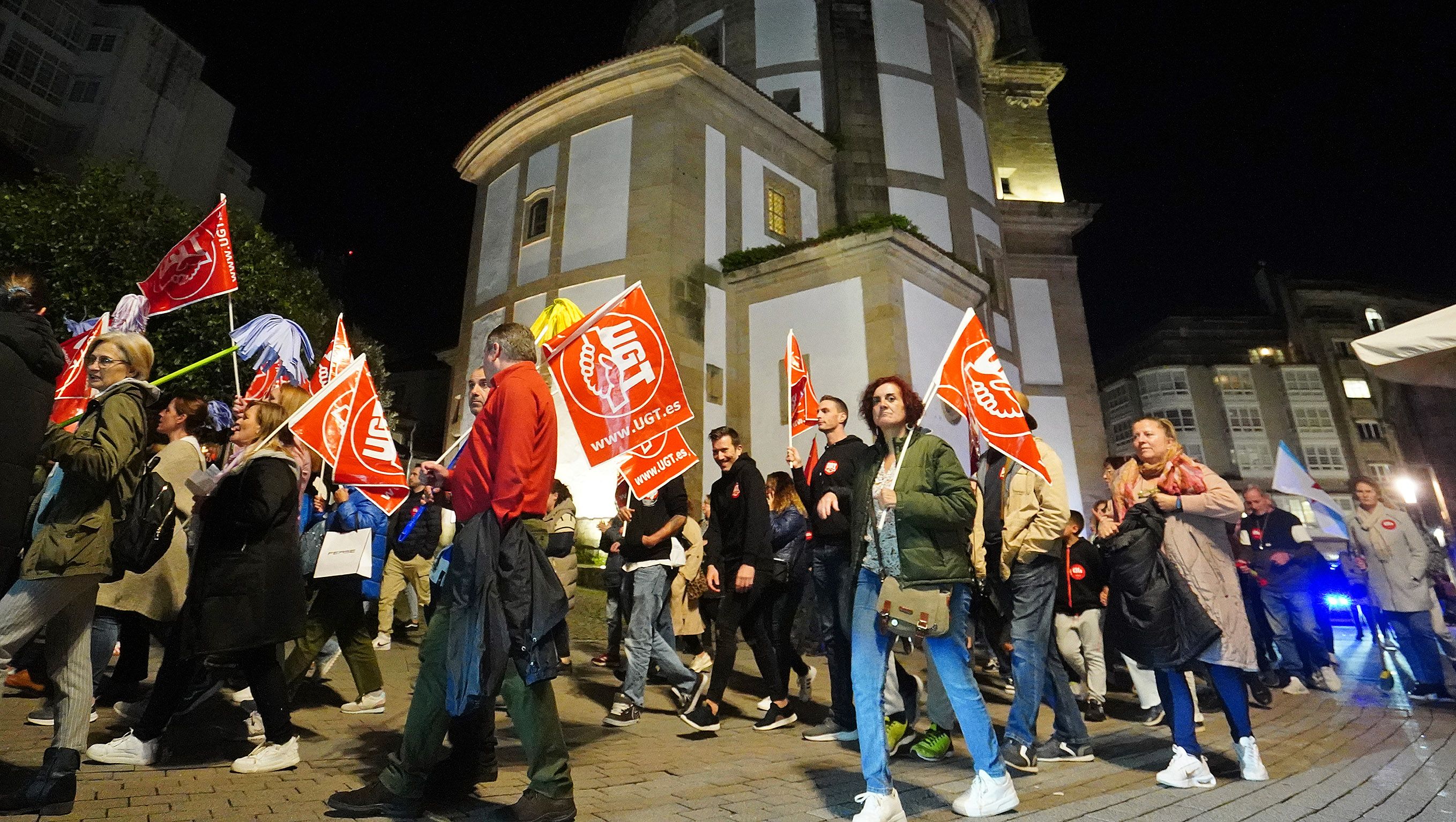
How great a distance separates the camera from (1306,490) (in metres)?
8.59

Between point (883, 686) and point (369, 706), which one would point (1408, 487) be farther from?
point (369, 706)

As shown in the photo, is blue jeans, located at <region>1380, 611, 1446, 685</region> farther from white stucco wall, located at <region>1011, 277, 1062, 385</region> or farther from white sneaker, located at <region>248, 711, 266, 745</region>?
white stucco wall, located at <region>1011, 277, 1062, 385</region>

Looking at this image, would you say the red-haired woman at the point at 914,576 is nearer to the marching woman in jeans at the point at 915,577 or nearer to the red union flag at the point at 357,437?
the marching woman in jeans at the point at 915,577

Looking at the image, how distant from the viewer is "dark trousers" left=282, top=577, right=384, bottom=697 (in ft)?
15.8

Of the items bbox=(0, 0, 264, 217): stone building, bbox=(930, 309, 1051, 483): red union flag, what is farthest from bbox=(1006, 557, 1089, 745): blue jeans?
→ bbox=(0, 0, 264, 217): stone building

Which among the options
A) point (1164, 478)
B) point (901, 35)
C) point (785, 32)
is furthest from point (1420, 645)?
point (785, 32)

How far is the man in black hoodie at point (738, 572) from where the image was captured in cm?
553

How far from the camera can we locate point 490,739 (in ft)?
12.4

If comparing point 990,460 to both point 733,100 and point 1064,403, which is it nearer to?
point 733,100

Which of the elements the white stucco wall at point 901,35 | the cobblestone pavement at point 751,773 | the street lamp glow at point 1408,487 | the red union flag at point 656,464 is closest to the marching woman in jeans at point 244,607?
the cobblestone pavement at point 751,773

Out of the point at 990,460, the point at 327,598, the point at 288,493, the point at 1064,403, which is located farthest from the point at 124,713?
the point at 1064,403

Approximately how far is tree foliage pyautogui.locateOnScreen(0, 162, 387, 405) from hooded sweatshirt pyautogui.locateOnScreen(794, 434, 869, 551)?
13.9 meters

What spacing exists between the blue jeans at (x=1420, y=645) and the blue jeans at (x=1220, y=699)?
473 cm

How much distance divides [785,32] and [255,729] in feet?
78.2
